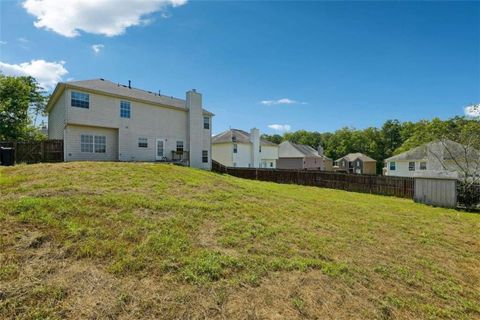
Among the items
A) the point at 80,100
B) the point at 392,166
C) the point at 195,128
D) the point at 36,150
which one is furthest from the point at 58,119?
the point at 392,166

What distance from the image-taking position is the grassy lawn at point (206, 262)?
3.22 meters

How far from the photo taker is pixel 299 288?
12.5ft

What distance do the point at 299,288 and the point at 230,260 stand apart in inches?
46.2

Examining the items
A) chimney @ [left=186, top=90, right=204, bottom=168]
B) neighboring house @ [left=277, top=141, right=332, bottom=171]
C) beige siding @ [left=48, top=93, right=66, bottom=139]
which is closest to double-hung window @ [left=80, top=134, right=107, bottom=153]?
beige siding @ [left=48, top=93, right=66, bottom=139]

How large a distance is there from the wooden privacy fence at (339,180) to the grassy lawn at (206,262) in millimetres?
9465

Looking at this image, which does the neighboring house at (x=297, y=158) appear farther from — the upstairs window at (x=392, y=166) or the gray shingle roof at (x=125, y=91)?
the gray shingle roof at (x=125, y=91)

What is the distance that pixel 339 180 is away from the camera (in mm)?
19375

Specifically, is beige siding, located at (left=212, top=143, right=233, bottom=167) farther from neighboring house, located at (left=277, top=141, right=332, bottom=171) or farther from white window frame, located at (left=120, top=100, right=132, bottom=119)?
neighboring house, located at (left=277, top=141, right=332, bottom=171)

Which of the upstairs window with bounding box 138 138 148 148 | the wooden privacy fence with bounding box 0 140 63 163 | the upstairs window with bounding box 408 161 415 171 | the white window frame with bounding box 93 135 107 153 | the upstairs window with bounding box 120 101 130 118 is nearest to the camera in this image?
the wooden privacy fence with bounding box 0 140 63 163

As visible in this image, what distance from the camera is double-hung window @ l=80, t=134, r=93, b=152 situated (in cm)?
1630

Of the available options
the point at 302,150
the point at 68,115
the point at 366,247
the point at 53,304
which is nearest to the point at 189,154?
the point at 68,115

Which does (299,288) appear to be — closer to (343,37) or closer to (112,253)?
(112,253)

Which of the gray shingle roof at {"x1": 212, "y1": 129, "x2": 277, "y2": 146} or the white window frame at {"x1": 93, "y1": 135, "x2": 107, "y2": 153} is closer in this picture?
the white window frame at {"x1": 93, "y1": 135, "x2": 107, "y2": 153}

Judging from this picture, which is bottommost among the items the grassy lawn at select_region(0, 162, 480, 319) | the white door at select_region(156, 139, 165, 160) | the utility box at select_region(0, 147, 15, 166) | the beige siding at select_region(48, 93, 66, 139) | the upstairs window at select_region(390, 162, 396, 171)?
the grassy lawn at select_region(0, 162, 480, 319)
